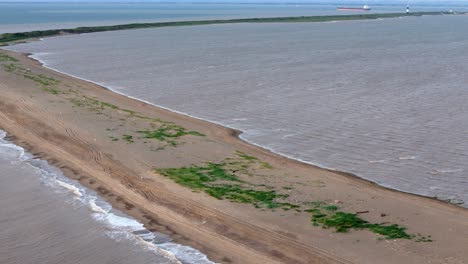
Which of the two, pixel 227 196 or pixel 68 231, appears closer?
pixel 68 231

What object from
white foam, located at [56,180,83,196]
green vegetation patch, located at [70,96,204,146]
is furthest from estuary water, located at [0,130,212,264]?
green vegetation patch, located at [70,96,204,146]

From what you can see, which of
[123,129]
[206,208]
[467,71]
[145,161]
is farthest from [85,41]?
[206,208]

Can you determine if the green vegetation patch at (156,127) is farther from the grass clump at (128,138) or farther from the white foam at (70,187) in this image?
the white foam at (70,187)

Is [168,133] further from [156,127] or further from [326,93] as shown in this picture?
[326,93]

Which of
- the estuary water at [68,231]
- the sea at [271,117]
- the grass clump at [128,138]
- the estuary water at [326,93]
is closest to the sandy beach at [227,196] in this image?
the grass clump at [128,138]

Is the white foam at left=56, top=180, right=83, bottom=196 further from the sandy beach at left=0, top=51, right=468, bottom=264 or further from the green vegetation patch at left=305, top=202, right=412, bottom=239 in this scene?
the green vegetation patch at left=305, top=202, right=412, bottom=239

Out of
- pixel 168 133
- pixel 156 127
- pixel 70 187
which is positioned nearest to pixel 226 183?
pixel 70 187
